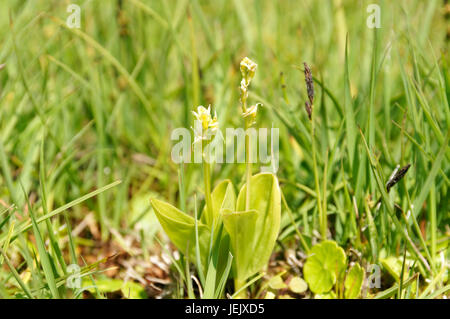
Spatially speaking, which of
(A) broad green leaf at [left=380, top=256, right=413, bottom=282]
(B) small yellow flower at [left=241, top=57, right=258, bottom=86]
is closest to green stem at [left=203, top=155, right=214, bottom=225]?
(B) small yellow flower at [left=241, top=57, right=258, bottom=86]

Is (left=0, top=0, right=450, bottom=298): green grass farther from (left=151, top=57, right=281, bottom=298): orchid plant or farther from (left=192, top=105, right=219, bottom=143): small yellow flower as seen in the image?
(left=192, top=105, right=219, bottom=143): small yellow flower

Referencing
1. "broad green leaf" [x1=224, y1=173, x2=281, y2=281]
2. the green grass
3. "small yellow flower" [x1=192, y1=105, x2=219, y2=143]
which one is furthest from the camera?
the green grass

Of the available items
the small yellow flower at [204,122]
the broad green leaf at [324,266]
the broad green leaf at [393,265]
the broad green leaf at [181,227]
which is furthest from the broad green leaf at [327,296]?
the small yellow flower at [204,122]

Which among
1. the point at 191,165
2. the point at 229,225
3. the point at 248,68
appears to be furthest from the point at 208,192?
the point at 191,165

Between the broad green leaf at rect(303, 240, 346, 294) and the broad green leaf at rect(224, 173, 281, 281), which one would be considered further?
the broad green leaf at rect(303, 240, 346, 294)

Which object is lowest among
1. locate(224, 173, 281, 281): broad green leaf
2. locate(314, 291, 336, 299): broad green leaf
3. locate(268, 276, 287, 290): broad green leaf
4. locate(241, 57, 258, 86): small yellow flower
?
locate(314, 291, 336, 299): broad green leaf
